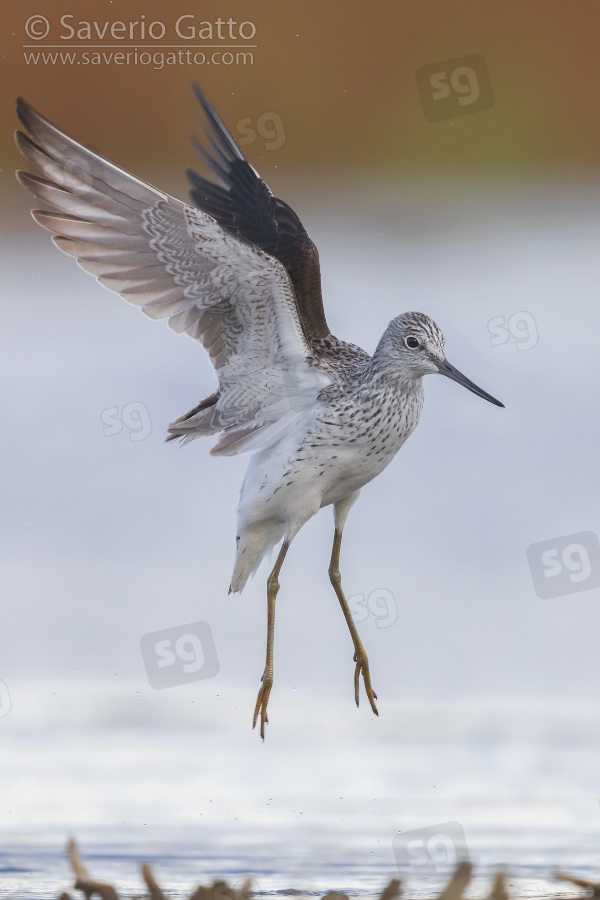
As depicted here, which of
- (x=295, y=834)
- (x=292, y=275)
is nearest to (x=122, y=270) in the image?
A: (x=292, y=275)

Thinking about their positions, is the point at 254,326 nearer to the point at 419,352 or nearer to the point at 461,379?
the point at 419,352

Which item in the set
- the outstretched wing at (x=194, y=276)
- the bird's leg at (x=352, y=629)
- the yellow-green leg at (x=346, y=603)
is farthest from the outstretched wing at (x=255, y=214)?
the bird's leg at (x=352, y=629)

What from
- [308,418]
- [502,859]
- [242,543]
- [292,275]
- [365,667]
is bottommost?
[502,859]

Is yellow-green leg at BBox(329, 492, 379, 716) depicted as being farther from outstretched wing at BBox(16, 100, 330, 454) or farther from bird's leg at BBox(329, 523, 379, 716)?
outstretched wing at BBox(16, 100, 330, 454)

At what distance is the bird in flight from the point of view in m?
4.61

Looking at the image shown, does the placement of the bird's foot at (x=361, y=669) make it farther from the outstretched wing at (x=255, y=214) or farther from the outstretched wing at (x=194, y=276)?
the outstretched wing at (x=255, y=214)

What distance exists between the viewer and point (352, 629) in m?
5.14

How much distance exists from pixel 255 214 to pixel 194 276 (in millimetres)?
415

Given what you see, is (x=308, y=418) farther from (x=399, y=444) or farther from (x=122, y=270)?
(x=122, y=270)

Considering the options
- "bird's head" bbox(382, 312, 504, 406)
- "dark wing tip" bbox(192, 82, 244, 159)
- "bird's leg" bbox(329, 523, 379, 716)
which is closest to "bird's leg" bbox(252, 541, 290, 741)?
"bird's leg" bbox(329, 523, 379, 716)

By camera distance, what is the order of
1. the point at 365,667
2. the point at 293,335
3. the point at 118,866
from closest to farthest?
the point at 118,866, the point at 293,335, the point at 365,667

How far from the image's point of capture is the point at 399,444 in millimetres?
4875

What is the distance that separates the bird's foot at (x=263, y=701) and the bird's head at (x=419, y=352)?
1.17 m

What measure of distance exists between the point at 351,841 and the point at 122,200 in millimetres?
2357
